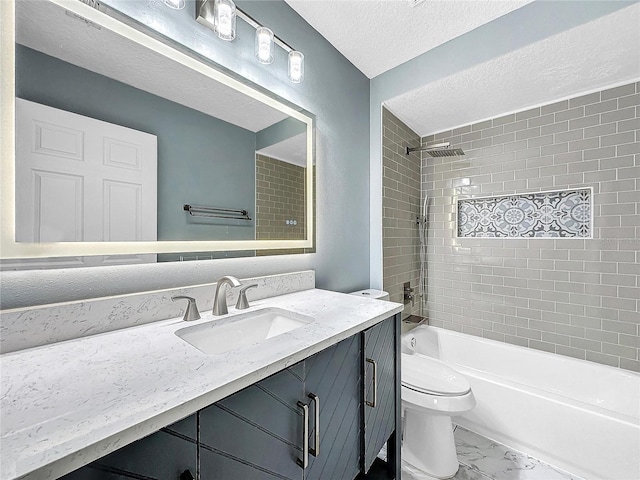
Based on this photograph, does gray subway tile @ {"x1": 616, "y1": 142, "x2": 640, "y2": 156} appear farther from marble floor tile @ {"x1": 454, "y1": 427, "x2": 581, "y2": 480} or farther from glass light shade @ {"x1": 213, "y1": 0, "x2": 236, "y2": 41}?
glass light shade @ {"x1": 213, "y1": 0, "x2": 236, "y2": 41}

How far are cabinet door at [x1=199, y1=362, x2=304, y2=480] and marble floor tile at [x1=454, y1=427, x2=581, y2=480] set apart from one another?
4.69 ft

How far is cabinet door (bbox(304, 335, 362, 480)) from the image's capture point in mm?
854

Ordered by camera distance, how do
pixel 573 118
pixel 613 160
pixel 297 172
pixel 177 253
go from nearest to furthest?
pixel 177 253 → pixel 297 172 → pixel 613 160 → pixel 573 118

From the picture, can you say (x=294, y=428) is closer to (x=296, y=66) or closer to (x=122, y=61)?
(x=122, y=61)

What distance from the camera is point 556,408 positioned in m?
1.61

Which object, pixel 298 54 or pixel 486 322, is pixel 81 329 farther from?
pixel 486 322

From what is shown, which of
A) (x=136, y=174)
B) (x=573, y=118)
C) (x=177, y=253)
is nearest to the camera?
(x=136, y=174)

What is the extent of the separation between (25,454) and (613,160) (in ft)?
9.99


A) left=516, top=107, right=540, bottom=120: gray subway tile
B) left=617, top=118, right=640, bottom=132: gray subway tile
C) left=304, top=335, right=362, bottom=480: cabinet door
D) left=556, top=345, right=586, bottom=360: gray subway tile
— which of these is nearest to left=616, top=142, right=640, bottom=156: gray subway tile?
left=617, top=118, right=640, bottom=132: gray subway tile

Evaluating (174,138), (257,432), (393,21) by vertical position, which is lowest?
(257,432)

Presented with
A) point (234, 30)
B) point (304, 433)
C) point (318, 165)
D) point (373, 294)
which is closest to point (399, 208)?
point (373, 294)

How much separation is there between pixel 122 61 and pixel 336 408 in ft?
4.61

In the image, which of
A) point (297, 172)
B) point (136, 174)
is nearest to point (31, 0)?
point (136, 174)

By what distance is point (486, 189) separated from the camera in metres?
2.48
